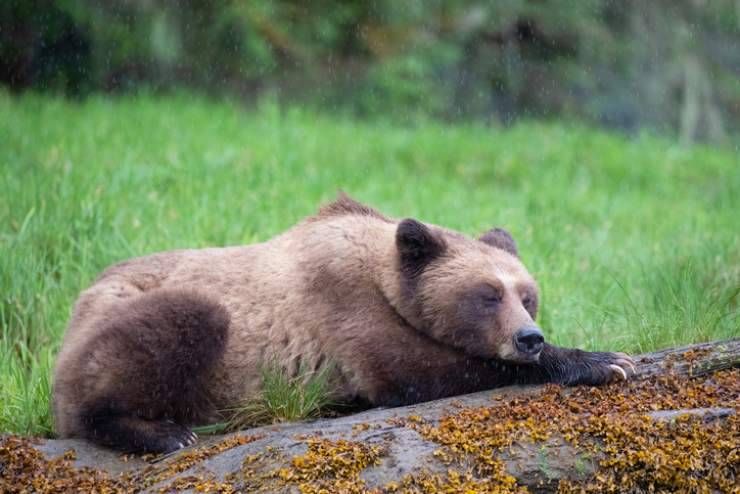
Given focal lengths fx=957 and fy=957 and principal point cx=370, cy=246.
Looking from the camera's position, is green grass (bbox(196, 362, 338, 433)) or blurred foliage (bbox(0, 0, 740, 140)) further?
blurred foliage (bbox(0, 0, 740, 140))

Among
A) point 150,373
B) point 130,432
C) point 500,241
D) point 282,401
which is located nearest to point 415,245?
point 500,241

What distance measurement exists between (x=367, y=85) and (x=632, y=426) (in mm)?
10227

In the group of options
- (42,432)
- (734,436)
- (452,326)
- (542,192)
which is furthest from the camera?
(542,192)

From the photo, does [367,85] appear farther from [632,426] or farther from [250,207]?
[632,426]

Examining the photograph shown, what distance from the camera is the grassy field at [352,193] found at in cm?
582

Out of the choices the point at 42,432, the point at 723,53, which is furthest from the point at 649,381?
the point at 723,53

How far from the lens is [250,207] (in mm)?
8094

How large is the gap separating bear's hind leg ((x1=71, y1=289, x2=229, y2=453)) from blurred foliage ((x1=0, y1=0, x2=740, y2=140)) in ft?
23.8

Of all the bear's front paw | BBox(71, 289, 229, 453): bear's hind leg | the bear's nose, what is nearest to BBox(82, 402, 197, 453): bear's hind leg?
BBox(71, 289, 229, 453): bear's hind leg

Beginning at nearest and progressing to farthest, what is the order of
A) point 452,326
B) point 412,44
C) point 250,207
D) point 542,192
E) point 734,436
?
point 734,436 → point 452,326 → point 250,207 → point 542,192 → point 412,44

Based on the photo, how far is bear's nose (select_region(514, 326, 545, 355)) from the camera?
4246 millimetres

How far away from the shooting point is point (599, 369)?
423 cm

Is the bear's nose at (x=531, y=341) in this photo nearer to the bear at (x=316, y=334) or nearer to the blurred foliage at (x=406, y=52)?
the bear at (x=316, y=334)

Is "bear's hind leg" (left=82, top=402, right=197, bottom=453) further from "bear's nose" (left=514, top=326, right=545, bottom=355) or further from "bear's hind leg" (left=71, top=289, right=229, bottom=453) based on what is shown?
"bear's nose" (left=514, top=326, right=545, bottom=355)
